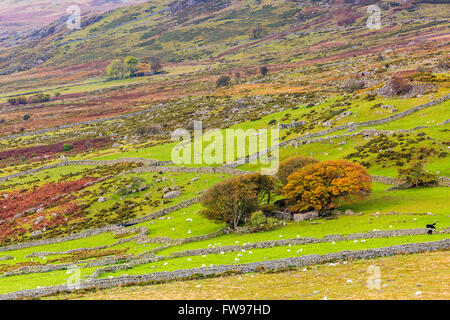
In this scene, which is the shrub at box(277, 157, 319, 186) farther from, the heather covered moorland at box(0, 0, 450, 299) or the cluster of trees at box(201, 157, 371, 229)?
the cluster of trees at box(201, 157, 371, 229)

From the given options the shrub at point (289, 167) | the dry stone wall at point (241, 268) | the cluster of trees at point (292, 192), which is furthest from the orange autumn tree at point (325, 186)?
the dry stone wall at point (241, 268)

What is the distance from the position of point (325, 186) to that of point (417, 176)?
12.0m

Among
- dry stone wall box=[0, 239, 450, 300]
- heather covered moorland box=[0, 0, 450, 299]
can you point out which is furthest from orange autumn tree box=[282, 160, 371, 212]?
dry stone wall box=[0, 239, 450, 300]

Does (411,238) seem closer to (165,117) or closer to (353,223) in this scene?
(353,223)

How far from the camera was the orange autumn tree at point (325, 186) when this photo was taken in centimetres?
4481

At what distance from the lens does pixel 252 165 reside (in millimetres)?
69500

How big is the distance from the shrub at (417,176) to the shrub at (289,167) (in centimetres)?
1109

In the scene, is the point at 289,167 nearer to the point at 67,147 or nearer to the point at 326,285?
the point at 326,285

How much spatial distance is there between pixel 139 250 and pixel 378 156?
120 feet

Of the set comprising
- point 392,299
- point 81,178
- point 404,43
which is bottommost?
point 81,178

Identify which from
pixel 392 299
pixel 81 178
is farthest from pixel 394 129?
pixel 81 178

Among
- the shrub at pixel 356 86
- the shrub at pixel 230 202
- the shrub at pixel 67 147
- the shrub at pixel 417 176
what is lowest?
the shrub at pixel 67 147

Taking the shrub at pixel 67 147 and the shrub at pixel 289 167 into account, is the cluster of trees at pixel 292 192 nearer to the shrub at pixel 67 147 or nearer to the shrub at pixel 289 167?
the shrub at pixel 289 167

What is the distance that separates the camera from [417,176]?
4862 cm
